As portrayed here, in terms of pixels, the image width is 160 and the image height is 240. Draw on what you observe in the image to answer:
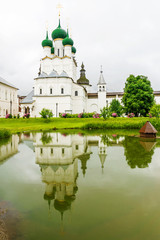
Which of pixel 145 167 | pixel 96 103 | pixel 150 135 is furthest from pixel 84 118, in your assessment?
pixel 96 103

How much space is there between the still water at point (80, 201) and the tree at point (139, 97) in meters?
29.1

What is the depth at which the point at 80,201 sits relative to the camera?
357cm

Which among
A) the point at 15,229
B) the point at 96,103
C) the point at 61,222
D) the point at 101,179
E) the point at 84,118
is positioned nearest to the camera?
the point at 15,229

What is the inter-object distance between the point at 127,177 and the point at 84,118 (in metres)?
23.0

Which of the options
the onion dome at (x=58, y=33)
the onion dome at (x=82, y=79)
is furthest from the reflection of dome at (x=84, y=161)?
the onion dome at (x=82, y=79)

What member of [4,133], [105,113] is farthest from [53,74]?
[4,133]

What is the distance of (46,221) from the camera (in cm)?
295

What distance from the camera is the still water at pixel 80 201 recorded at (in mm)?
2695

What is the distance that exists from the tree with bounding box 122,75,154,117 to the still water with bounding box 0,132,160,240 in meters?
29.1

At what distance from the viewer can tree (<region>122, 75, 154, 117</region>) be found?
110ft

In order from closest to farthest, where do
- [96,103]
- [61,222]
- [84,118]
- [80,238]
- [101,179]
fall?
[80,238] < [61,222] < [101,179] < [84,118] < [96,103]

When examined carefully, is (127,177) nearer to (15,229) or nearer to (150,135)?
(15,229)

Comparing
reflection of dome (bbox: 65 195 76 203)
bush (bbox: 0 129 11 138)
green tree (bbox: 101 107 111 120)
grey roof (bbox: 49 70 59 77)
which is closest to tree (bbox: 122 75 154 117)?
green tree (bbox: 101 107 111 120)

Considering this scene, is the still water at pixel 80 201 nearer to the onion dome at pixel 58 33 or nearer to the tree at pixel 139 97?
the tree at pixel 139 97
